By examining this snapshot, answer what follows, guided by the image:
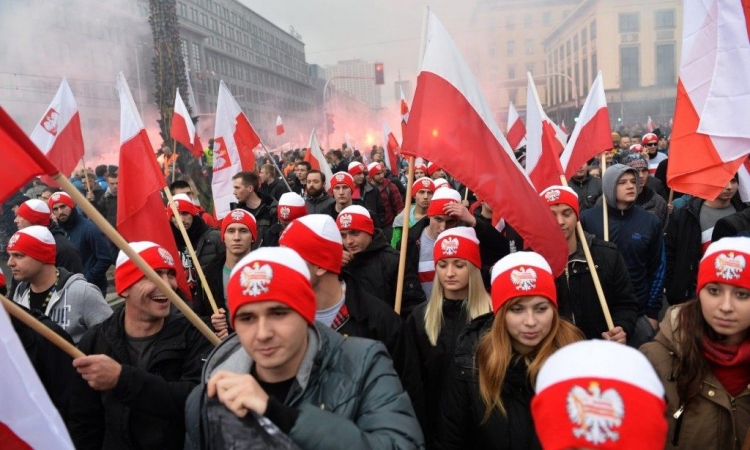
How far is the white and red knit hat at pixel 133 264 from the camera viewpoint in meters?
3.30

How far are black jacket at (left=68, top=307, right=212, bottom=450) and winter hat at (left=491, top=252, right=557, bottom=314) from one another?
1456 mm

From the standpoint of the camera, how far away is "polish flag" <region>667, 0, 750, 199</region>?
3896 mm

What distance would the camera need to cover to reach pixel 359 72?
541ft

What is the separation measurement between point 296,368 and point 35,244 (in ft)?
9.53

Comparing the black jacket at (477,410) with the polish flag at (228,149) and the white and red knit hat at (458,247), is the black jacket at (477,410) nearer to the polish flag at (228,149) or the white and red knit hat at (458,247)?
the white and red knit hat at (458,247)

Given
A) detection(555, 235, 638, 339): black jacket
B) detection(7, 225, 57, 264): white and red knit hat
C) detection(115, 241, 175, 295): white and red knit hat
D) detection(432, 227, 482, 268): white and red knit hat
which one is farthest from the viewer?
detection(7, 225, 57, 264): white and red knit hat

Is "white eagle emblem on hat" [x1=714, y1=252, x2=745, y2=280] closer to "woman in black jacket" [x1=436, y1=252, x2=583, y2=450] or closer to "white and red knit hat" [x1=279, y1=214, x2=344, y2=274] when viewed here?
"woman in black jacket" [x1=436, y1=252, x2=583, y2=450]

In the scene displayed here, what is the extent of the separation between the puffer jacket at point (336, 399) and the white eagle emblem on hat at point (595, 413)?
715mm

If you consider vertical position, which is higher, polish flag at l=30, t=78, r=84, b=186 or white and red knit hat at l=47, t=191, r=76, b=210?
polish flag at l=30, t=78, r=84, b=186

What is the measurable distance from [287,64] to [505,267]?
93.7 m

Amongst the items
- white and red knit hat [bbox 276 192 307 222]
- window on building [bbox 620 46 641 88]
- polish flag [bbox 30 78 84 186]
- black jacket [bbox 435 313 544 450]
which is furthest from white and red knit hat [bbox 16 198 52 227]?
window on building [bbox 620 46 641 88]

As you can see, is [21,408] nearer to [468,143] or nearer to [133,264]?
[133,264]

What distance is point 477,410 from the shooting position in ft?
9.60

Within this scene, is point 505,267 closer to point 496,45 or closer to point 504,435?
point 504,435
